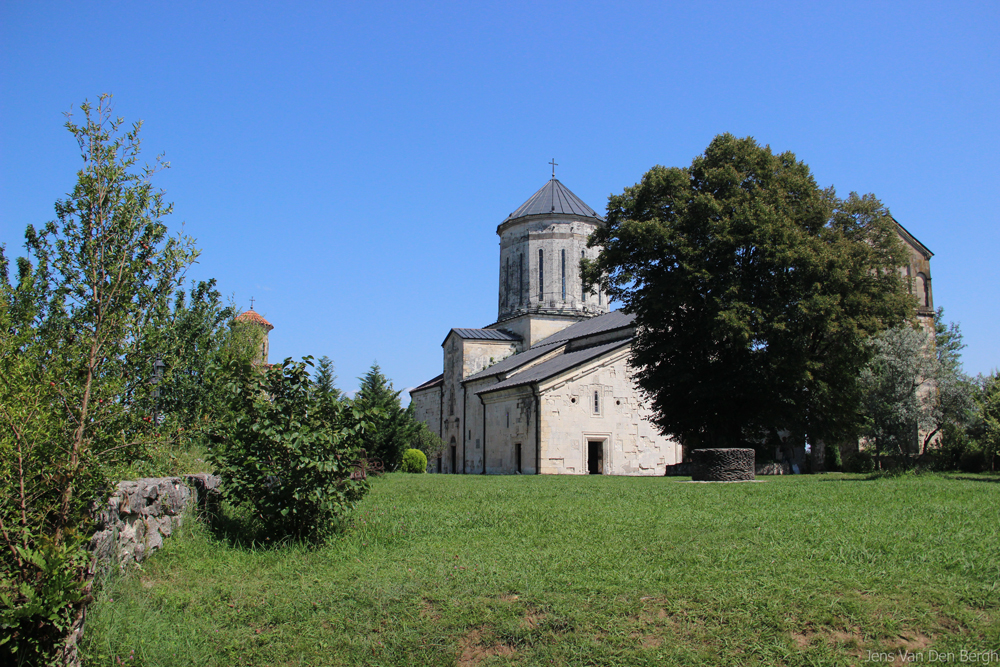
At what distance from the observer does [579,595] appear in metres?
5.80

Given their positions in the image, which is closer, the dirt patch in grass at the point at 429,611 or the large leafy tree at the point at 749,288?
the dirt patch in grass at the point at 429,611

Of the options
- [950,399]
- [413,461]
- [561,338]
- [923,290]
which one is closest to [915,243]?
[923,290]

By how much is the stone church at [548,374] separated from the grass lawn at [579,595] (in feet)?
49.4

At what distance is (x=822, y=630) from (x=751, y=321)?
1264cm

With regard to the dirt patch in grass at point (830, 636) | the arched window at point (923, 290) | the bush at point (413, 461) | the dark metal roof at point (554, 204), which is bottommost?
the dirt patch in grass at point (830, 636)

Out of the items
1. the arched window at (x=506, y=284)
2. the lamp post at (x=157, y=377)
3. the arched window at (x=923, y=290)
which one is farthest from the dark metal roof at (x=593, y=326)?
the lamp post at (x=157, y=377)

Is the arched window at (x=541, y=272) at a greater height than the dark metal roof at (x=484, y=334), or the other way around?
the arched window at (x=541, y=272)

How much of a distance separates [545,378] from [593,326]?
7.43 meters

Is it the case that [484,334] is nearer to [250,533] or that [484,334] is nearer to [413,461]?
[413,461]

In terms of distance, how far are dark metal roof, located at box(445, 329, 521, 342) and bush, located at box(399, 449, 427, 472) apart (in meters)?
10.7

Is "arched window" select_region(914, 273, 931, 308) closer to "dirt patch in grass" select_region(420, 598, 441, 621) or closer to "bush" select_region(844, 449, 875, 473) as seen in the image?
"bush" select_region(844, 449, 875, 473)

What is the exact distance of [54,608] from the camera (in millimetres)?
4375

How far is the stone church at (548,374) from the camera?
84.6ft

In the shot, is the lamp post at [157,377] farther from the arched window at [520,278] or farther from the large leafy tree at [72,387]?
the arched window at [520,278]
